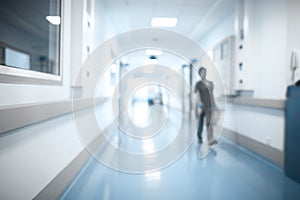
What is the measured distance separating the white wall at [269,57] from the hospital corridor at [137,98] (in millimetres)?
13

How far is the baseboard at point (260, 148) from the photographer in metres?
2.31

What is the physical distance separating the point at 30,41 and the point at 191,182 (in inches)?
62.1

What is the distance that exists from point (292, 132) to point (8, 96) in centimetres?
218

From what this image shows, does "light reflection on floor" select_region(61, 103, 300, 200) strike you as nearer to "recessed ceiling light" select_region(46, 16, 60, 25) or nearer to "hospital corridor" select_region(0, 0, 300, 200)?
"hospital corridor" select_region(0, 0, 300, 200)

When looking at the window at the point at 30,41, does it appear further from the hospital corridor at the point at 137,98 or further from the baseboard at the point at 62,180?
the baseboard at the point at 62,180

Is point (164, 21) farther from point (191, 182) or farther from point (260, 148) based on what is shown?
point (191, 182)

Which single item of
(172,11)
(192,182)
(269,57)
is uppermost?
(172,11)

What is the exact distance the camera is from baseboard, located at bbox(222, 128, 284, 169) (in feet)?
7.59

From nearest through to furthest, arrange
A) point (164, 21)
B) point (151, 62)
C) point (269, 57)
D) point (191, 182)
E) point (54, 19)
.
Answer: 1. point (151, 62)
2. point (54, 19)
3. point (191, 182)
4. point (269, 57)
5. point (164, 21)

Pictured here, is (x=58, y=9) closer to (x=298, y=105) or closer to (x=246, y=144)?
(x=298, y=105)

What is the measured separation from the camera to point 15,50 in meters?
1.04

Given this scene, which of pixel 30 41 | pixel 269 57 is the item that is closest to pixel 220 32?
pixel 269 57

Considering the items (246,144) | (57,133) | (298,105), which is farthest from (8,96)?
(246,144)

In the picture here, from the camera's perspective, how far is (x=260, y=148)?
106 inches
